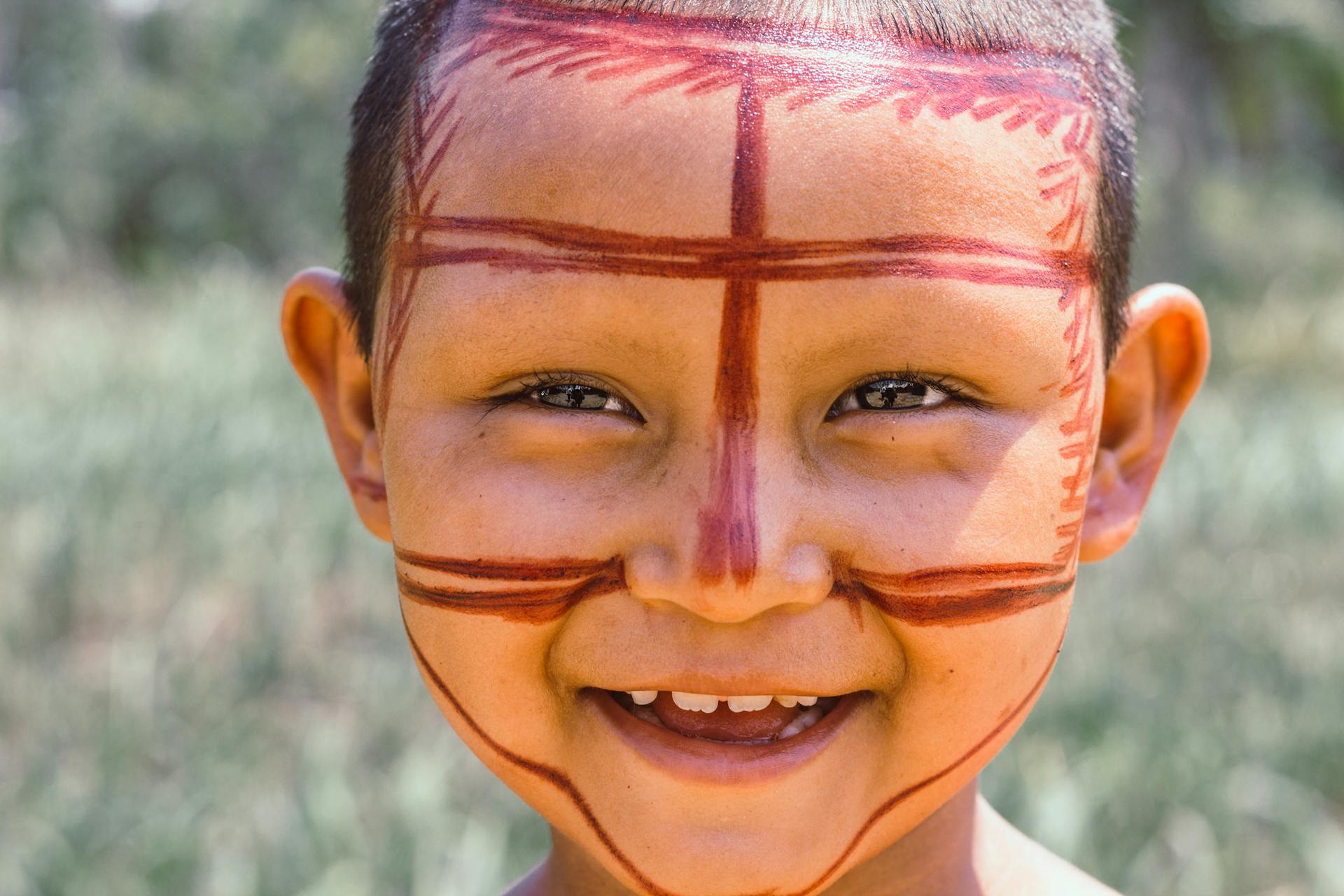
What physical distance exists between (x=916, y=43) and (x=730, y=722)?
701mm

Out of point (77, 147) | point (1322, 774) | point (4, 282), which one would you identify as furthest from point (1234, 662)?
point (77, 147)

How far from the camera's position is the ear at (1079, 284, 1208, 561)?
165 cm

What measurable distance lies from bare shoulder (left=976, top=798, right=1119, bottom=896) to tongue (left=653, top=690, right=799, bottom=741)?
52cm

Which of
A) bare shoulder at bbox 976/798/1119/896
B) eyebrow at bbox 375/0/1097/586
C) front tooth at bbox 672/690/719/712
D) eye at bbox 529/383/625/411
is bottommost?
bare shoulder at bbox 976/798/1119/896

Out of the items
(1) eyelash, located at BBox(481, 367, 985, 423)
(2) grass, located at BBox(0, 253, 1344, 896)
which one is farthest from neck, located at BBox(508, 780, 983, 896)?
(2) grass, located at BBox(0, 253, 1344, 896)

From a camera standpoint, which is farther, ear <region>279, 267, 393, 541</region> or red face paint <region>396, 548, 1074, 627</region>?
ear <region>279, 267, 393, 541</region>

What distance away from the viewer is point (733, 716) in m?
1.40

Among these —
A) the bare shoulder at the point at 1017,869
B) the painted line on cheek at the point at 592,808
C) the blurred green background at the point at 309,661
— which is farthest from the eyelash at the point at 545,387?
the blurred green background at the point at 309,661

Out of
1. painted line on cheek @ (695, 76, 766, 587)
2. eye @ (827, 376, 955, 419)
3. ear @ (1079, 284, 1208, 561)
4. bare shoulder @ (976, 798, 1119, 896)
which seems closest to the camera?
painted line on cheek @ (695, 76, 766, 587)

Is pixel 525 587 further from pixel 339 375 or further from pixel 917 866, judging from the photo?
pixel 917 866

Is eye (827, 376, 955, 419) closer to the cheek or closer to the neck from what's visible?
the cheek

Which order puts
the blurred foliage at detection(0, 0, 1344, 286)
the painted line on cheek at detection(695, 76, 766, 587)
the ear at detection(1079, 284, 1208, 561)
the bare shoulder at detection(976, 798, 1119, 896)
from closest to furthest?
the painted line on cheek at detection(695, 76, 766, 587)
the ear at detection(1079, 284, 1208, 561)
the bare shoulder at detection(976, 798, 1119, 896)
the blurred foliage at detection(0, 0, 1344, 286)

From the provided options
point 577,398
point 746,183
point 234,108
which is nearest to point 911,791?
point 577,398

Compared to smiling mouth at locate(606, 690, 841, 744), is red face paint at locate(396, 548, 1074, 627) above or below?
above
